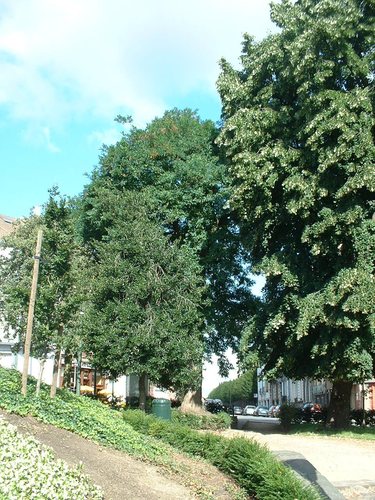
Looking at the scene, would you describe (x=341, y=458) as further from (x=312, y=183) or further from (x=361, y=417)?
(x=361, y=417)

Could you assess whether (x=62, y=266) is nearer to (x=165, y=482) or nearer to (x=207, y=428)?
(x=165, y=482)

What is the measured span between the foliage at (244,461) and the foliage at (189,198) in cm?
1386

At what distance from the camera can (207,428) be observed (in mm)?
23891

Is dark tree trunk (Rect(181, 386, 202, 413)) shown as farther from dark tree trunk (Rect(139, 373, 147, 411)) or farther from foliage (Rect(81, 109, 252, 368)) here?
dark tree trunk (Rect(139, 373, 147, 411))

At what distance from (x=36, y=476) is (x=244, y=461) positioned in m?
3.43

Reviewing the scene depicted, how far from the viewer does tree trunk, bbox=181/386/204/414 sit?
28.0 meters

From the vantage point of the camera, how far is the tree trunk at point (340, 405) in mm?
23797

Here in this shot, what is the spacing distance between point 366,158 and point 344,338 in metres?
6.11

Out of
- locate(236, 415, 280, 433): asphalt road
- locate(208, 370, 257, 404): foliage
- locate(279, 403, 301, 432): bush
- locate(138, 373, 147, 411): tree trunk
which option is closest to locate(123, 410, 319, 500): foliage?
locate(138, 373, 147, 411): tree trunk

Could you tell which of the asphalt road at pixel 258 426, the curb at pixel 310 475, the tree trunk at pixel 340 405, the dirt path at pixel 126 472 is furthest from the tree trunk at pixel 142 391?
the curb at pixel 310 475

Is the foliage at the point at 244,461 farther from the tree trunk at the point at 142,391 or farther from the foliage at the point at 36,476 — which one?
the tree trunk at the point at 142,391

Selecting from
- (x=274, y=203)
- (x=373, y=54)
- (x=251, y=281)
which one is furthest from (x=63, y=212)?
(x=251, y=281)

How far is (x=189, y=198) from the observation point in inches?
1050

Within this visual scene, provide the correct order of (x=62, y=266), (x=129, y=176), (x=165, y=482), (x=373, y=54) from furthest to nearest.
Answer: (x=129, y=176) → (x=373, y=54) → (x=62, y=266) → (x=165, y=482)
